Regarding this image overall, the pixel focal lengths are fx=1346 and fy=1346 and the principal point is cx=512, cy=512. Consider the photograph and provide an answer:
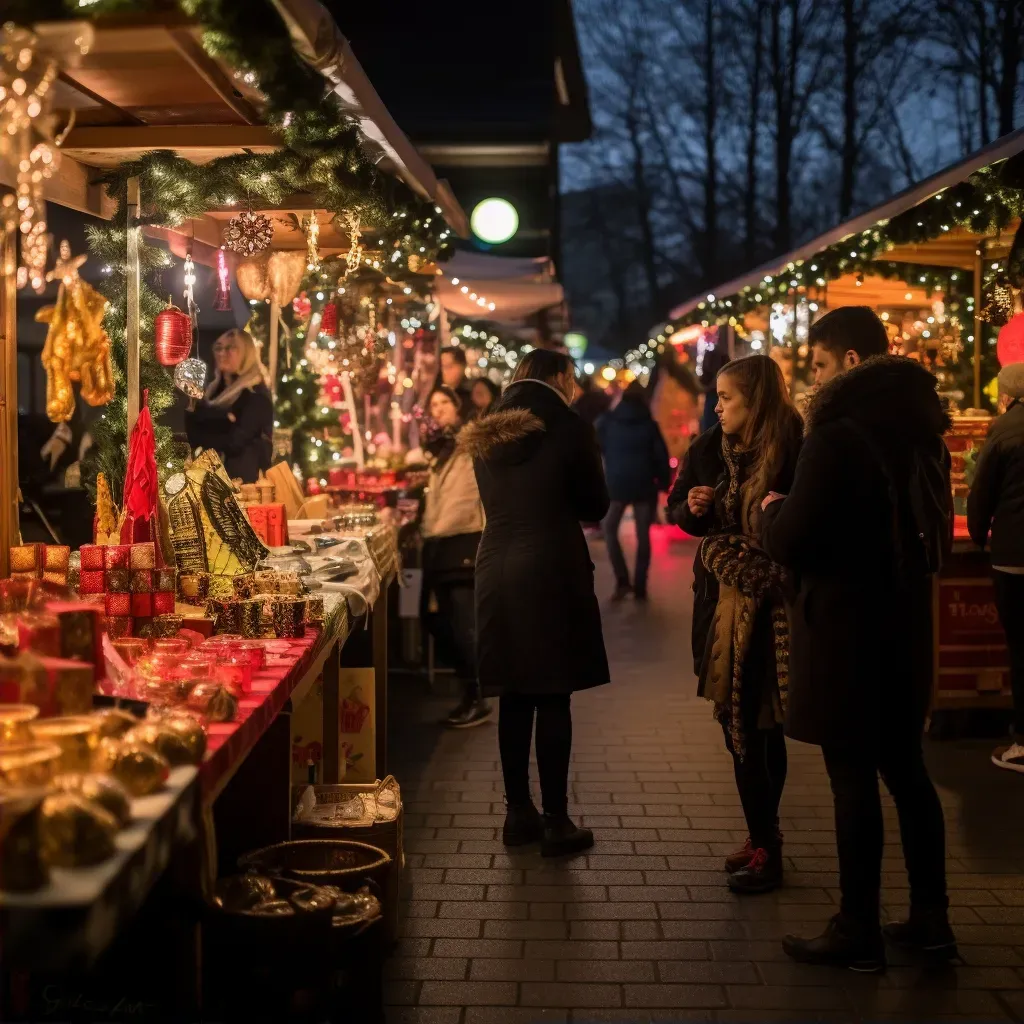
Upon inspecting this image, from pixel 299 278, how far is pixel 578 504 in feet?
8.81

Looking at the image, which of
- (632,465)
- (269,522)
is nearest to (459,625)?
(269,522)

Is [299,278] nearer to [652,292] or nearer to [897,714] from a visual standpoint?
[897,714]

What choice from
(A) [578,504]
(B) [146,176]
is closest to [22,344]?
(B) [146,176]

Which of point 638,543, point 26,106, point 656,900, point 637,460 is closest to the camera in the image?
point 26,106

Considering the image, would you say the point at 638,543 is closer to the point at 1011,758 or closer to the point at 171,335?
the point at 1011,758

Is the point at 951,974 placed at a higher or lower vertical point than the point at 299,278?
lower

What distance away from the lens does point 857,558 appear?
13.4 feet

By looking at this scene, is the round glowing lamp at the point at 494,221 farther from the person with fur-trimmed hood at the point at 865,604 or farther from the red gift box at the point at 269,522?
the person with fur-trimmed hood at the point at 865,604

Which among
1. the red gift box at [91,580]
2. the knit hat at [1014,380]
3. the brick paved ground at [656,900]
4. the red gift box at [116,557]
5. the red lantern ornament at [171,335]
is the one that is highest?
the red lantern ornament at [171,335]

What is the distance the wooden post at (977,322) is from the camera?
11.9 meters

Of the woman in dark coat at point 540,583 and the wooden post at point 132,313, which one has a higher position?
the wooden post at point 132,313

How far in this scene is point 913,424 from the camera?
4.11 m

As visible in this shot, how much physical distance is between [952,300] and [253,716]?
38.1 feet

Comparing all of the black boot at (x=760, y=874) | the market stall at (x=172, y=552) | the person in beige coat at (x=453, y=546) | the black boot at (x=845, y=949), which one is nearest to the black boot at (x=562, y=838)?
the black boot at (x=760, y=874)
